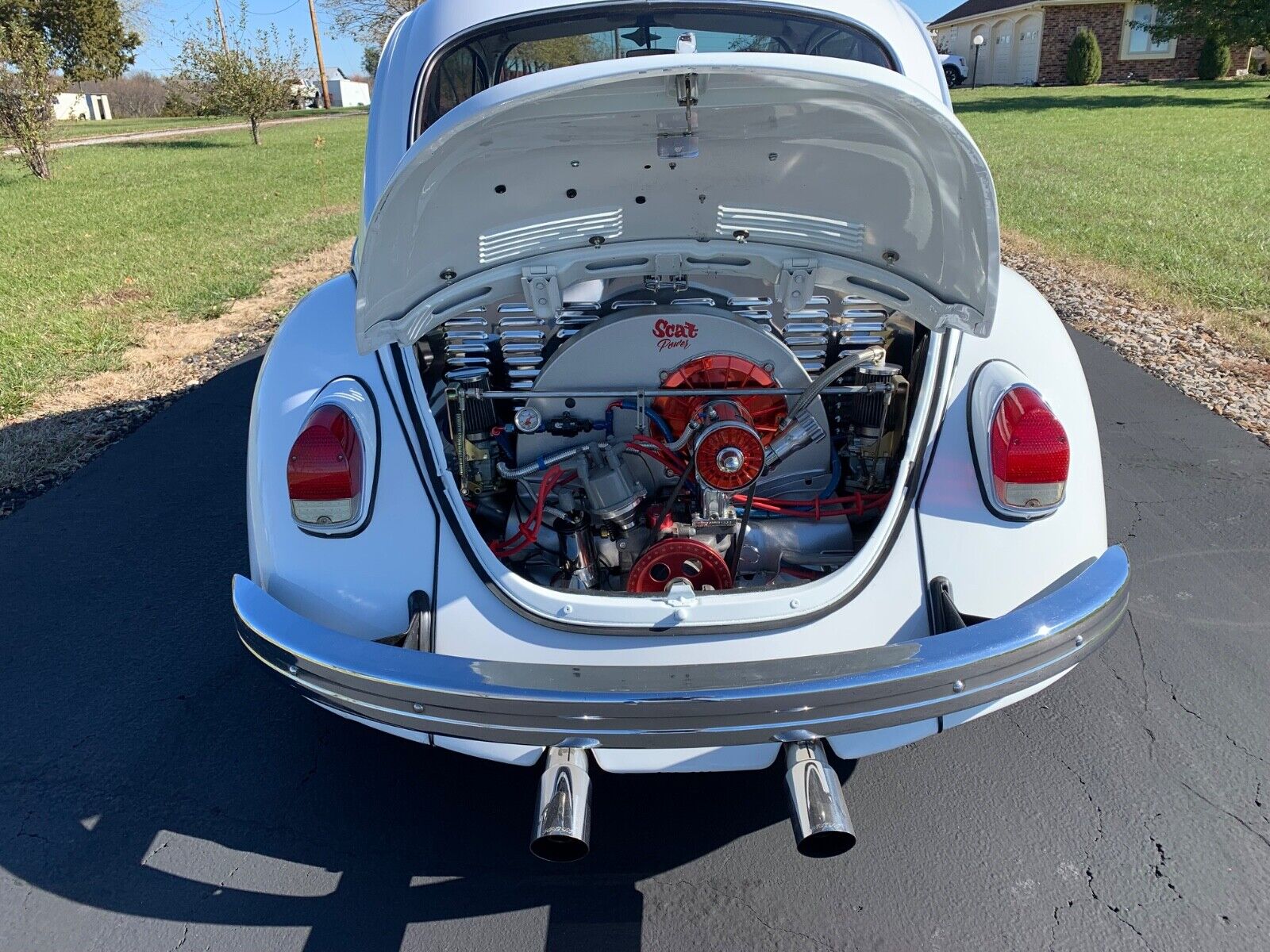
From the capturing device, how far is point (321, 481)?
241 cm

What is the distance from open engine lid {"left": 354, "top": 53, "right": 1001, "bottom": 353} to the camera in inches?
83.4

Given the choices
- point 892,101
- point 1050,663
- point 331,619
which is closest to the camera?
point 892,101

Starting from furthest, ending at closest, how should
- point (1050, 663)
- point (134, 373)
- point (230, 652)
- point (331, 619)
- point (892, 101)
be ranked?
1. point (134, 373)
2. point (230, 652)
3. point (331, 619)
4. point (1050, 663)
5. point (892, 101)

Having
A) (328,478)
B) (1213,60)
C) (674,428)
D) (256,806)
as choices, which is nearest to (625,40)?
(674,428)

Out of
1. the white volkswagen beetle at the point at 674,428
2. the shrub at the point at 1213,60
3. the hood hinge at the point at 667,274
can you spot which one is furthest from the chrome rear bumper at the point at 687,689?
the shrub at the point at 1213,60

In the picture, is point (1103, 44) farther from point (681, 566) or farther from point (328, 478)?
point (328, 478)

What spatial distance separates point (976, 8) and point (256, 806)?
54817 mm

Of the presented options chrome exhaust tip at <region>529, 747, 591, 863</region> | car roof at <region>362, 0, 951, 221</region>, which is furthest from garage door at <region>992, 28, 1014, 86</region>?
chrome exhaust tip at <region>529, 747, 591, 863</region>

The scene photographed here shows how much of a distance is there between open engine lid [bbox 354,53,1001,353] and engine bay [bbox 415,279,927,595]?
192 mm

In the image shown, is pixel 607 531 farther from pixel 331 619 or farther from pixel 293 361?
pixel 293 361

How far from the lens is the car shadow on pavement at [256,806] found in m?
2.31

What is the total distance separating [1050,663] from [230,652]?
2.71m

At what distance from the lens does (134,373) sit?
20.9 ft

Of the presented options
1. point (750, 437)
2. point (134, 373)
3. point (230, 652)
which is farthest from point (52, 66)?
point (750, 437)
